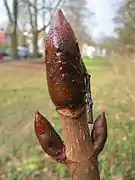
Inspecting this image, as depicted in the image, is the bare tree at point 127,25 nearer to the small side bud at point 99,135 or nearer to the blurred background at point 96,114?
the blurred background at point 96,114

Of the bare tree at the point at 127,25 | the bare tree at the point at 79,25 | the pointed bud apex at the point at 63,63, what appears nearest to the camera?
the pointed bud apex at the point at 63,63

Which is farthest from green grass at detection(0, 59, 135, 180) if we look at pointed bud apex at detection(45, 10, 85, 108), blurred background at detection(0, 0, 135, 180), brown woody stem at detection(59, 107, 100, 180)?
pointed bud apex at detection(45, 10, 85, 108)

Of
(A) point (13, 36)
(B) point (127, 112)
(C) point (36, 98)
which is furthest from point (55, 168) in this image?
(A) point (13, 36)

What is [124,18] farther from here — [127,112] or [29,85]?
[29,85]

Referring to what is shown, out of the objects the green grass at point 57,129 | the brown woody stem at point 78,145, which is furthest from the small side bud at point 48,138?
the green grass at point 57,129

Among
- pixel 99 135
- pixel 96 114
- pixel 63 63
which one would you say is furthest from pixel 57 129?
pixel 63 63

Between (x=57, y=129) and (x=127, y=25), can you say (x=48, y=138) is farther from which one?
(x=127, y=25)

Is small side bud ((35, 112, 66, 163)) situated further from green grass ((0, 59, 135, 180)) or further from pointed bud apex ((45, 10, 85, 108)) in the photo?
green grass ((0, 59, 135, 180))
